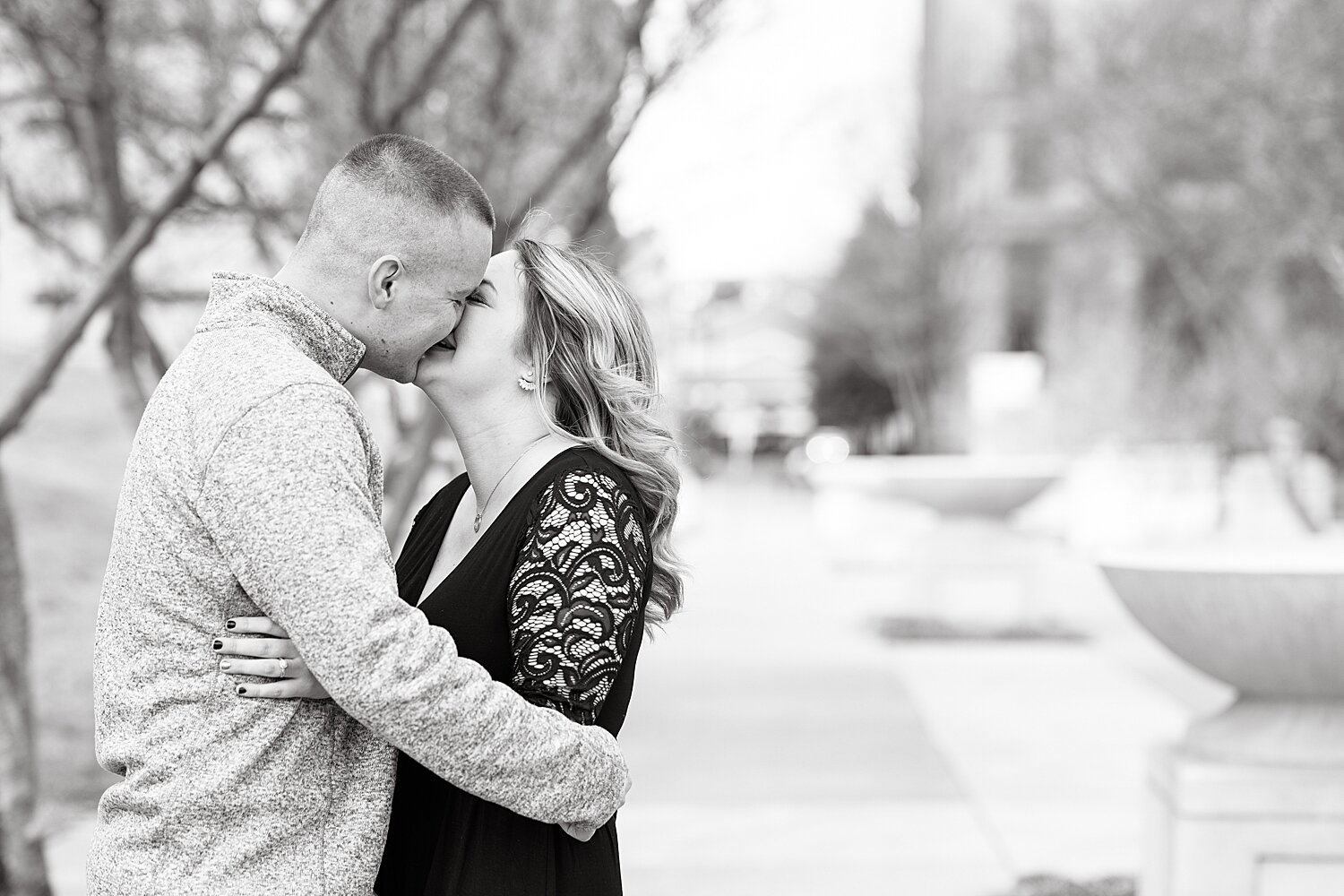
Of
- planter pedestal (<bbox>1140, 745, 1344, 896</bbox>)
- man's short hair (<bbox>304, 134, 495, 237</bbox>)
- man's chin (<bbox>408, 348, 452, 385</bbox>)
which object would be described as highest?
man's short hair (<bbox>304, 134, 495, 237</bbox>)

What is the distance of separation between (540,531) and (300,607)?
41cm

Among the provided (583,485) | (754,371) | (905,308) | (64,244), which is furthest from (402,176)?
(754,371)

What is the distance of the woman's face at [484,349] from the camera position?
6.84ft

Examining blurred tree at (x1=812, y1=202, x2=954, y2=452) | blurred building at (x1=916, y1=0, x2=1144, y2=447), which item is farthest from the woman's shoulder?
blurred tree at (x1=812, y1=202, x2=954, y2=452)

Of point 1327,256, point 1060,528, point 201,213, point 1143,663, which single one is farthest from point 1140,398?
point 201,213

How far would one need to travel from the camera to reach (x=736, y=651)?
1046 centimetres

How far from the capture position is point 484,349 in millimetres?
2090

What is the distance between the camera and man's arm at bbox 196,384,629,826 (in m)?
1.64

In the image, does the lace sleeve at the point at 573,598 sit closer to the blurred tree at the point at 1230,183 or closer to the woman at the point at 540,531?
the woman at the point at 540,531

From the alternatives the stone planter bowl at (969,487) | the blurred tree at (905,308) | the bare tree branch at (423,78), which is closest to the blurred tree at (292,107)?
the bare tree branch at (423,78)

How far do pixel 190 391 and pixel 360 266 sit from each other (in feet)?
0.92

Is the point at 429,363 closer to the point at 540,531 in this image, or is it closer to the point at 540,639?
the point at 540,531

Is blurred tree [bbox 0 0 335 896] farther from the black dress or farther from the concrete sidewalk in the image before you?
the black dress

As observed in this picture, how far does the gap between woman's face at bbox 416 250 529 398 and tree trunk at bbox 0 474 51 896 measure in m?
2.15
